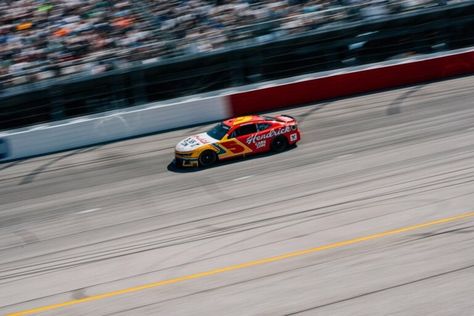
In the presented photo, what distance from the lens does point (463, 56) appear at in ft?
76.5

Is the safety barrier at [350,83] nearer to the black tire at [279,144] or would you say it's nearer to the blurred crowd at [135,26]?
the blurred crowd at [135,26]

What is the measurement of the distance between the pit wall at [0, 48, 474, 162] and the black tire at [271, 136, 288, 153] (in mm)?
4564

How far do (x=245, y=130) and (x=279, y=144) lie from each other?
1009mm

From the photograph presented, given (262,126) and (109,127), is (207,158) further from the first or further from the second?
(109,127)

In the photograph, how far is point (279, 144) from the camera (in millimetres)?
17484

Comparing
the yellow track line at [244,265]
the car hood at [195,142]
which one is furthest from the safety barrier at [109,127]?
the yellow track line at [244,265]

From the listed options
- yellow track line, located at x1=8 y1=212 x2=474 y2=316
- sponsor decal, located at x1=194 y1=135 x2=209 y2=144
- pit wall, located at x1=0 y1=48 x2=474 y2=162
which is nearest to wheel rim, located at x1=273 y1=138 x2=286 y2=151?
sponsor decal, located at x1=194 y1=135 x2=209 y2=144

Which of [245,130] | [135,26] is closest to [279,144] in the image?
[245,130]

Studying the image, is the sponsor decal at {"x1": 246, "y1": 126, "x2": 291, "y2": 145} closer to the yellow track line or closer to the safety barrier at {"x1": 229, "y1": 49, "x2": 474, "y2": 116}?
the safety barrier at {"x1": 229, "y1": 49, "x2": 474, "y2": 116}

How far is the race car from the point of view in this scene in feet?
55.1

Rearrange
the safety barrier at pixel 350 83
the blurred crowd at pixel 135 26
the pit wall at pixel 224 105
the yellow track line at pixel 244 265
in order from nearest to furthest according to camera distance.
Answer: the yellow track line at pixel 244 265
the pit wall at pixel 224 105
the blurred crowd at pixel 135 26
the safety barrier at pixel 350 83

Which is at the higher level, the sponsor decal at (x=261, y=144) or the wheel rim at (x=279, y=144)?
the sponsor decal at (x=261, y=144)

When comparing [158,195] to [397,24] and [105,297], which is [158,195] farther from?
[397,24]

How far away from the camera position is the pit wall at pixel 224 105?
20.2 meters
